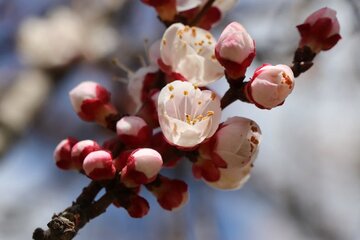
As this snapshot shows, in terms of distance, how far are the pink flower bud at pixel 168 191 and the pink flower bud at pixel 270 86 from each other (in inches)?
9.1

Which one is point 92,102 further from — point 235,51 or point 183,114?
point 235,51

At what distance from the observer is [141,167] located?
1043mm

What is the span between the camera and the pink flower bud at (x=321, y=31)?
1.23 meters

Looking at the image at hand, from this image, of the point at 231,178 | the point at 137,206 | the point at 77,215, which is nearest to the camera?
the point at 77,215

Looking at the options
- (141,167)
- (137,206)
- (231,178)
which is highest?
(141,167)

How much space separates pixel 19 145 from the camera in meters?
2.51

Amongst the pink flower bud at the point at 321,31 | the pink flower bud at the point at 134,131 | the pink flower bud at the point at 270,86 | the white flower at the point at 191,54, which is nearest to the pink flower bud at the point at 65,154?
the pink flower bud at the point at 134,131

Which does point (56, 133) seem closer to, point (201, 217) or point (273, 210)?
point (201, 217)

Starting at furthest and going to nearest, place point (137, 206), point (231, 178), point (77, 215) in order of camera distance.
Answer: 1. point (231, 178)
2. point (137, 206)
3. point (77, 215)

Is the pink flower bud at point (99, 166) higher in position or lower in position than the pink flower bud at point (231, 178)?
higher

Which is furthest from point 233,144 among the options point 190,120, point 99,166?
point 99,166

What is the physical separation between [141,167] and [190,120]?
0.19 meters

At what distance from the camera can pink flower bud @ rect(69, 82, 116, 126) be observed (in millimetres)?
1287

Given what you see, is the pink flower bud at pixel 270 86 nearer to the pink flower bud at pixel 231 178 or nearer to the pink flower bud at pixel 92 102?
the pink flower bud at pixel 231 178
